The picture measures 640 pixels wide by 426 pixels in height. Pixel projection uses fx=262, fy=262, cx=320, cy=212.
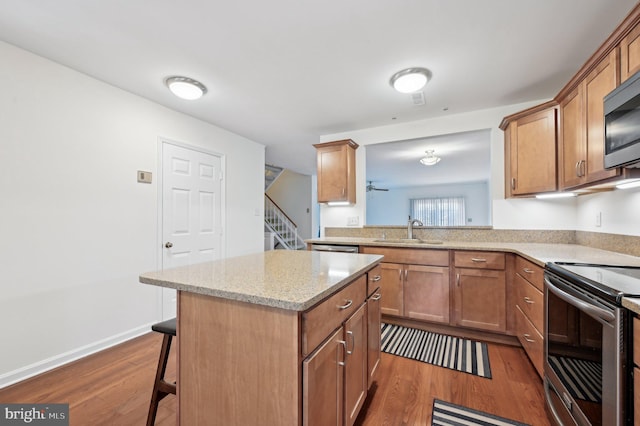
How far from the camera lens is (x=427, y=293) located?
263cm

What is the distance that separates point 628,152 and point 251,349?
1.89m

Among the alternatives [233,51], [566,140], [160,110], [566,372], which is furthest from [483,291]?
[160,110]

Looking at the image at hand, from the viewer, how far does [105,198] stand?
94.7 inches

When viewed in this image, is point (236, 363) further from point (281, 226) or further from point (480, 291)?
point (281, 226)

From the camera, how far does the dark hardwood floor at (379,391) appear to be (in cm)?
155

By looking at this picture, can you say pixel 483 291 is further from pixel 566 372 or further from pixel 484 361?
pixel 566 372

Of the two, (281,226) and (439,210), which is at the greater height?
(439,210)

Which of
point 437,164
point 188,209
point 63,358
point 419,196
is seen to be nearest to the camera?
point 63,358

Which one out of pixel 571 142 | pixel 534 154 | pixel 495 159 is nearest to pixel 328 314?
pixel 571 142

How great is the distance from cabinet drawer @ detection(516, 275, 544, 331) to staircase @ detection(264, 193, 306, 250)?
5.03 meters

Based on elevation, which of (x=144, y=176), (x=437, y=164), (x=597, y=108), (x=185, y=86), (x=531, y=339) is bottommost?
(x=531, y=339)

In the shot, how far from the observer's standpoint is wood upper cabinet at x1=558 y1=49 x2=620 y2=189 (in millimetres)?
1539

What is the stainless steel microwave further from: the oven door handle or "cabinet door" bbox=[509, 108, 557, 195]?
"cabinet door" bbox=[509, 108, 557, 195]

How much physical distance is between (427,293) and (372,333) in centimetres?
124
